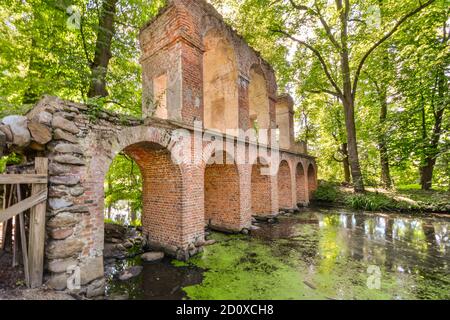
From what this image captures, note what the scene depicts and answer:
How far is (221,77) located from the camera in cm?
876

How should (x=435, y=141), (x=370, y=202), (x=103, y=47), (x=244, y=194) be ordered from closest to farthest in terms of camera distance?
(x=103, y=47), (x=244, y=194), (x=435, y=141), (x=370, y=202)

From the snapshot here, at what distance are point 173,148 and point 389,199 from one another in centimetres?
1269

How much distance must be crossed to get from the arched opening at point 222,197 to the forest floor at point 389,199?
8.62 m

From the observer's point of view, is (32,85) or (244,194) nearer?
(32,85)

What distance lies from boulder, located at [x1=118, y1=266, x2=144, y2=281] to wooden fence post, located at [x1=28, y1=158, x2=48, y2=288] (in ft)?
4.74

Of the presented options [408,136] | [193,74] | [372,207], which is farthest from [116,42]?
[408,136]

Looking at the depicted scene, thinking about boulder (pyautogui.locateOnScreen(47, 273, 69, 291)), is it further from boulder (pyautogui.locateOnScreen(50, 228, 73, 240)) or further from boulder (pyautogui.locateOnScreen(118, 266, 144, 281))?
boulder (pyautogui.locateOnScreen(118, 266, 144, 281))

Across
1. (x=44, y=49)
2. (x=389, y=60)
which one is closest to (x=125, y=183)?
(x=44, y=49)

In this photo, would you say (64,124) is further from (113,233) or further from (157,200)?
(113,233)

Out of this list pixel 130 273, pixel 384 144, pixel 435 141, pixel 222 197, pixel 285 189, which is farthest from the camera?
pixel 384 144

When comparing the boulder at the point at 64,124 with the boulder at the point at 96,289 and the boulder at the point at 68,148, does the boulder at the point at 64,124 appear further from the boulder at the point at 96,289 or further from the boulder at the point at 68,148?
the boulder at the point at 96,289

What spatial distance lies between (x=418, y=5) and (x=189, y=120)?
493 inches

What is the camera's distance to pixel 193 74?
6570mm
